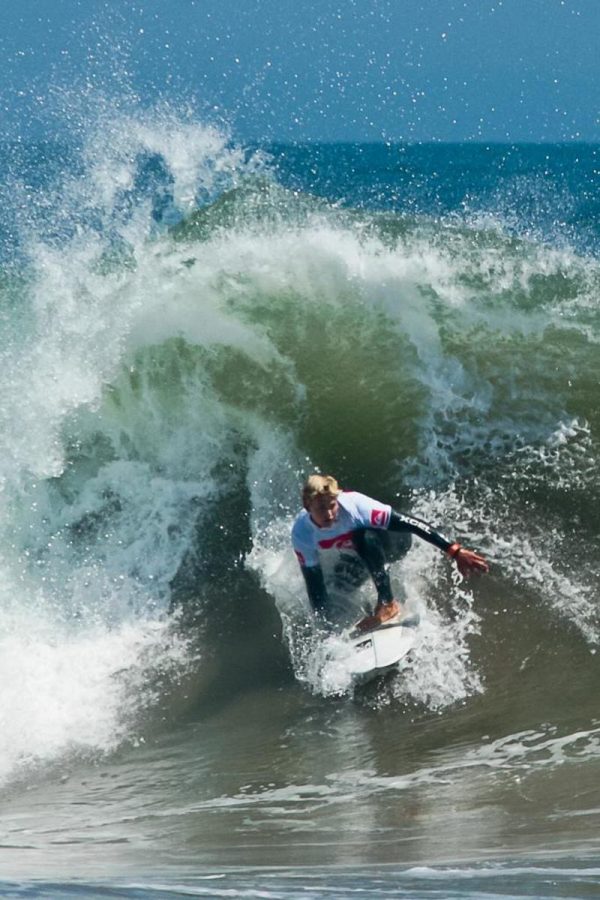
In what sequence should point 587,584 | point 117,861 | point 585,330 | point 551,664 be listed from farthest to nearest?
1. point 585,330
2. point 587,584
3. point 551,664
4. point 117,861

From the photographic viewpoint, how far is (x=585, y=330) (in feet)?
26.9

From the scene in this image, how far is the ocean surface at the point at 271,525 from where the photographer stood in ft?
14.1

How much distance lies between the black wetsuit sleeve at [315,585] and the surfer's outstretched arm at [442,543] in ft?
1.58

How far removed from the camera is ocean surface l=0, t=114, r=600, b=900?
431 centimetres

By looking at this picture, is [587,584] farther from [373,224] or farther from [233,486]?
[373,224]

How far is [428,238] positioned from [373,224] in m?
0.47

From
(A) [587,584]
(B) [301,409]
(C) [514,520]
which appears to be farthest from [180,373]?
(A) [587,584]

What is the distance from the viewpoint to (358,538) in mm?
6078

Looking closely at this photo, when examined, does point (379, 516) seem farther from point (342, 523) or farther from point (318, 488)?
point (318, 488)

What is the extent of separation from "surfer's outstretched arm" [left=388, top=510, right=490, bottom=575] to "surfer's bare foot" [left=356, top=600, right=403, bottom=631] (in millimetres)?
452

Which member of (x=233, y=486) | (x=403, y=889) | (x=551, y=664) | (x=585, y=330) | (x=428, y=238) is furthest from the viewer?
(x=428, y=238)

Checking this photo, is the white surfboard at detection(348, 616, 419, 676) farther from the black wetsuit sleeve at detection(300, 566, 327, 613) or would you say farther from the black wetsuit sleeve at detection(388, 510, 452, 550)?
the black wetsuit sleeve at detection(388, 510, 452, 550)

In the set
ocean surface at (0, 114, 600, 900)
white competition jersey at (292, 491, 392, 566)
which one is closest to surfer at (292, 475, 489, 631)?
white competition jersey at (292, 491, 392, 566)

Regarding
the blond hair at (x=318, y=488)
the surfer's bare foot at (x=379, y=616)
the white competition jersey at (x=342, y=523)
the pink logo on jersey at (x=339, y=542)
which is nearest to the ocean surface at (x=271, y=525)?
the surfer's bare foot at (x=379, y=616)
